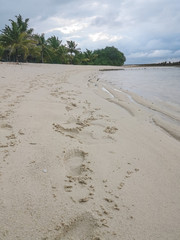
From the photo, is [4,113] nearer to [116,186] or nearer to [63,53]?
[116,186]

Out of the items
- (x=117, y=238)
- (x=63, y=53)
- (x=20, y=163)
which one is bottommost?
(x=117, y=238)

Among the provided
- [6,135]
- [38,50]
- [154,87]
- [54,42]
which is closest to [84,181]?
[6,135]

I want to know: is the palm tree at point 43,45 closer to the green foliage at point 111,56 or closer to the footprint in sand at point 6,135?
the green foliage at point 111,56

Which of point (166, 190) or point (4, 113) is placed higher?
point (4, 113)

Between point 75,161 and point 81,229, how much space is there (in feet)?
2.65

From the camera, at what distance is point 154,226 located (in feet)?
3.88

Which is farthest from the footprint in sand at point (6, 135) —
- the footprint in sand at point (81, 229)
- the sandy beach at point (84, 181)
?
the footprint in sand at point (81, 229)

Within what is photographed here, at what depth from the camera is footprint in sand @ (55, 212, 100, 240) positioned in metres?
1.07

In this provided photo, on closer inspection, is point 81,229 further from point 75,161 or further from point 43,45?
point 43,45

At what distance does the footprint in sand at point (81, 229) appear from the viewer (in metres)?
1.07

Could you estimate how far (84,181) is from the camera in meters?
1.53

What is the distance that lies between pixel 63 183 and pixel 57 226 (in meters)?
0.40

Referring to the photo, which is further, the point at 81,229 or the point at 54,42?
the point at 54,42

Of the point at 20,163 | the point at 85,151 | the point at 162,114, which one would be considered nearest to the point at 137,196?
the point at 85,151
